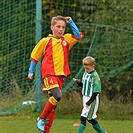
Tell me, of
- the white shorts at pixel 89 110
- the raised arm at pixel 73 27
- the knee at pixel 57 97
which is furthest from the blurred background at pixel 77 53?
the knee at pixel 57 97

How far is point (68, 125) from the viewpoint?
8.68 metres

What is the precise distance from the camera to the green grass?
26.7ft

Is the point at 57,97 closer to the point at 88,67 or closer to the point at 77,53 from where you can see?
the point at 88,67

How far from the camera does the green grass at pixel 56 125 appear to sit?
8141 mm

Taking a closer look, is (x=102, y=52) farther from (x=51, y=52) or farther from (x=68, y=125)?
(x=51, y=52)

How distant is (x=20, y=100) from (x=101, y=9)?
8.87 feet

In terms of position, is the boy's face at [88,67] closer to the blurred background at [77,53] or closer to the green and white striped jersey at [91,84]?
the green and white striped jersey at [91,84]

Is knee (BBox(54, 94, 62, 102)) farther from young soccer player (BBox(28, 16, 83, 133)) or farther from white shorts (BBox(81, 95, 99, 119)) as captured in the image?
white shorts (BBox(81, 95, 99, 119))

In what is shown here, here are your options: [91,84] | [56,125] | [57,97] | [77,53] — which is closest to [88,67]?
[91,84]

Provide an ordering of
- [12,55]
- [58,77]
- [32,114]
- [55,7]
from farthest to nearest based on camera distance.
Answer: [55,7] → [12,55] → [32,114] → [58,77]

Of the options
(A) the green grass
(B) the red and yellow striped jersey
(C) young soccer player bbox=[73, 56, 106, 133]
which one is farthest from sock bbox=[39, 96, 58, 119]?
(A) the green grass

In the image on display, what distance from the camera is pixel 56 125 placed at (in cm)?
865

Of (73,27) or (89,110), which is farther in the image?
(89,110)

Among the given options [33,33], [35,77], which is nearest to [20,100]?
[35,77]
